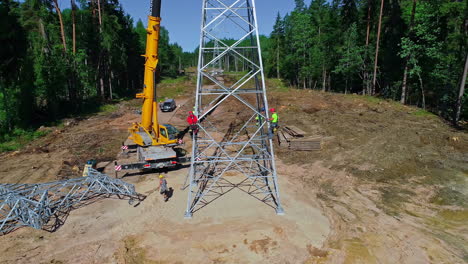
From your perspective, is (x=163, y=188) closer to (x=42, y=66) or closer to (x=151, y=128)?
(x=151, y=128)

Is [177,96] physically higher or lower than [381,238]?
higher

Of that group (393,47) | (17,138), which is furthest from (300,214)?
(393,47)

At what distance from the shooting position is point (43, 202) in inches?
420

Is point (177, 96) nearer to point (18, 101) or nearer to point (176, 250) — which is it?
point (18, 101)

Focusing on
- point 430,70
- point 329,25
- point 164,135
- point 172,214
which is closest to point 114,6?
point 164,135

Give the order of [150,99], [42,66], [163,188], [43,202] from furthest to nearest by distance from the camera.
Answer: [42,66], [150,99], [163,188], [43,202]

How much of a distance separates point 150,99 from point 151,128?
1.90m

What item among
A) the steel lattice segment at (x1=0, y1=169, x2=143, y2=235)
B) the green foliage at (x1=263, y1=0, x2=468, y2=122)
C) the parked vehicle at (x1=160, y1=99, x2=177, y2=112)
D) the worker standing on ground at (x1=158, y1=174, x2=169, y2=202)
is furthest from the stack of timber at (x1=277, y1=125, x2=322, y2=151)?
the parked vehicle at (x1=160, y1=99, x2=177, y2=112)

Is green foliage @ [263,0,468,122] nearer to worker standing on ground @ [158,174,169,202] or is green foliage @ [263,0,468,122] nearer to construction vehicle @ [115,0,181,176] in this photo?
construction vehicle @ [115,0,181,176]

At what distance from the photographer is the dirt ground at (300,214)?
908 centimetres

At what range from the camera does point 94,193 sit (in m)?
13.2

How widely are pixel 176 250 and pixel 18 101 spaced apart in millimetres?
24667

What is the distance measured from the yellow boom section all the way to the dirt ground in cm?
220

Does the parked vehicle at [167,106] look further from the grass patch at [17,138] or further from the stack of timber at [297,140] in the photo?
the stack of timber at [297,140]
